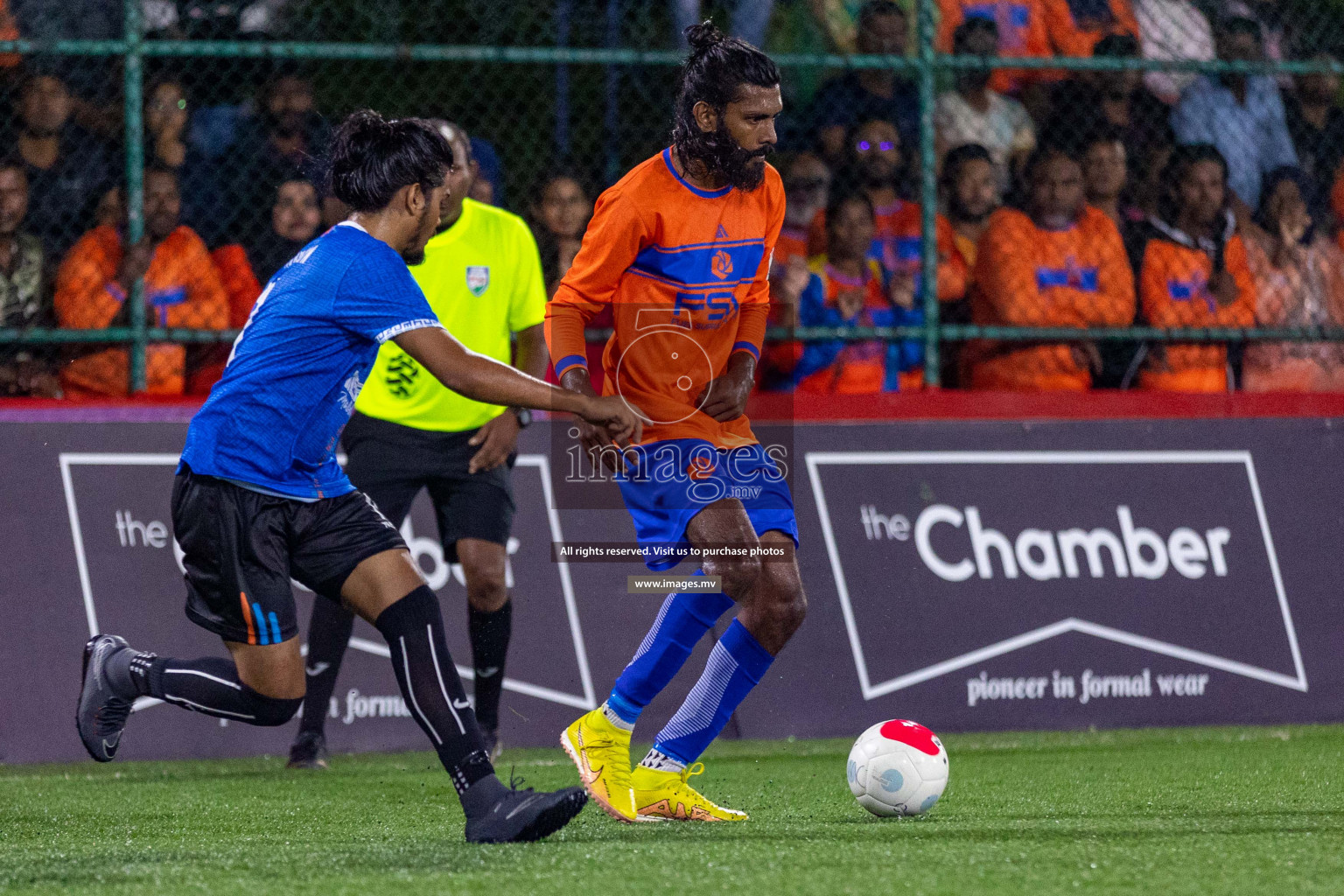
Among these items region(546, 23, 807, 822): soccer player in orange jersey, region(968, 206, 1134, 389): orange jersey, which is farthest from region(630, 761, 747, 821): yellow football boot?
region(968, 206, 1134, 389): orange jersey

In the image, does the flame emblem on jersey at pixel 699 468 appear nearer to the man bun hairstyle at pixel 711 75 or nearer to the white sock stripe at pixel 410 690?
the man bun hairstyle at pixel 711 75

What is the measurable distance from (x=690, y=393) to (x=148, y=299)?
3.22 m

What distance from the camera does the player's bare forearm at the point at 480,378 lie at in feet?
13.8

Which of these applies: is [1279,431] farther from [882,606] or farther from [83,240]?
[83,240]

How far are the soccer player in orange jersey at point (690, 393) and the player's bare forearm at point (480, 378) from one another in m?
0.54

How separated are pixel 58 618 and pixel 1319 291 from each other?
592 cm

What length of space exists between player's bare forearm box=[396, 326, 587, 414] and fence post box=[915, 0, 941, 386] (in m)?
3.87

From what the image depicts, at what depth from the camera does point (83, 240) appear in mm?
7215

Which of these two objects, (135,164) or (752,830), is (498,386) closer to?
(752,830)

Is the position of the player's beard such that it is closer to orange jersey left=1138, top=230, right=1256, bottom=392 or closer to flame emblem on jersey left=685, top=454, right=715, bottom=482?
flame emblem on jersey left=685, top=454, right=715, bottom=482

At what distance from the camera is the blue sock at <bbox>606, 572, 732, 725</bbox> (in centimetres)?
498

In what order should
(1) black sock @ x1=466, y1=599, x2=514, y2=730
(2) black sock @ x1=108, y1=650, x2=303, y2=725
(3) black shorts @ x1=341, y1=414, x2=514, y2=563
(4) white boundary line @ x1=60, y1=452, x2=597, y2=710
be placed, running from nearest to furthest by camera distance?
(2) black sock @ x1=108, y1=650, x2=303, y2=725, (3) black shorts @ x1=341, y1=414, x2=514, y2=563, (1) black sock @ x1=466, y1=599, x2=514, y2=730, (4) white boundary line @ x1=60, y1=452, x2=597, y2=710

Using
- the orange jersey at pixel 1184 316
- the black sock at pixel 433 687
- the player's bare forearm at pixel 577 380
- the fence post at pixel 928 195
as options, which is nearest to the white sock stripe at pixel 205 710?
the black sock at pixel 433 687

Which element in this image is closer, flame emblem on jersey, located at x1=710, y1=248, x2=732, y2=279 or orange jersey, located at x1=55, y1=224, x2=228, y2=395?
flame emblem on jersey, located at x1=710, y1=248, x2=732, y2=279
